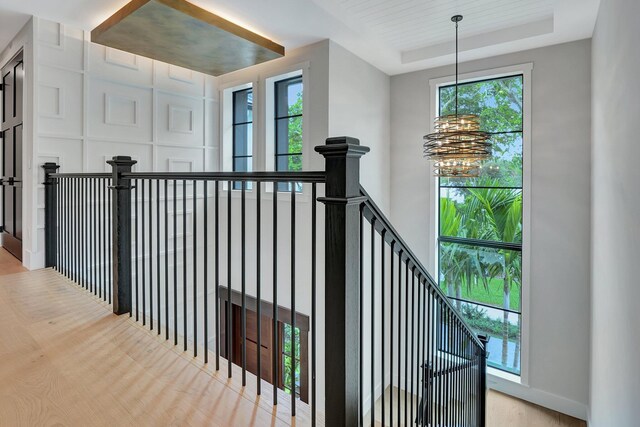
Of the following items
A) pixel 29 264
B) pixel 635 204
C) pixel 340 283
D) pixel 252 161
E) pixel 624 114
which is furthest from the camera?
pixel 252 161

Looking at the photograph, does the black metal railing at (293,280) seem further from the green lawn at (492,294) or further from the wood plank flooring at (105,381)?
the green lawn at (492,294)

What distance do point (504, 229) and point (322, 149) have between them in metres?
3.78

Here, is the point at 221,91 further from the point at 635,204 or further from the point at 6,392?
the point at 635,204

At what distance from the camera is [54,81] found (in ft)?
11.8

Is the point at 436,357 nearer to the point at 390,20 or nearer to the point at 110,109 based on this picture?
the point at 390,20

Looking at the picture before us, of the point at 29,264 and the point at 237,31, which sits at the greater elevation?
the point at 237,31

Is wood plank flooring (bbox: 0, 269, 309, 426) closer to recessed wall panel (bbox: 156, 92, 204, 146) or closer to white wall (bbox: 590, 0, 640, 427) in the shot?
white wall (bbox: 590, 0, 640, 427)

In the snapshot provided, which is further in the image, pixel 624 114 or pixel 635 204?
pixel 624 114

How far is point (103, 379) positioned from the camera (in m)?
1.66

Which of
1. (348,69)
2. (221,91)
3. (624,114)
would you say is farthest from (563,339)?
(221,91)

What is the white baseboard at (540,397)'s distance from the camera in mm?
3818

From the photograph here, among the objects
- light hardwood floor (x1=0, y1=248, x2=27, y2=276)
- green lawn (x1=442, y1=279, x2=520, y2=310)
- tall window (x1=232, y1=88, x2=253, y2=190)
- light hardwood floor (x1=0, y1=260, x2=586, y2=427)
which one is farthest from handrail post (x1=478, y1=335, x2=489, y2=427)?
light hardwood floor (x1=0, y1=248, x2=27, y2=276)

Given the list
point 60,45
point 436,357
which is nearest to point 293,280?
point 436,357

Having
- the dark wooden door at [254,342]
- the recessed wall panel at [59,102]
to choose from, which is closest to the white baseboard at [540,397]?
the dark wooden door at [254,342]
